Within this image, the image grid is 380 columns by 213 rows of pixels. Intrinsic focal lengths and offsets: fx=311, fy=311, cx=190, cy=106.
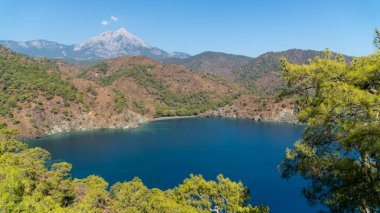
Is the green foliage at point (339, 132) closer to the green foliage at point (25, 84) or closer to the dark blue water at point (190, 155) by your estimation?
the dark blue water at point (190, 155)

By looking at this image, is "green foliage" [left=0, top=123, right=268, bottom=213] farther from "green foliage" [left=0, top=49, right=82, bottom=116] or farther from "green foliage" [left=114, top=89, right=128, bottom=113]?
"green foliage" [left=114, top=89, right=128, bottom=113]

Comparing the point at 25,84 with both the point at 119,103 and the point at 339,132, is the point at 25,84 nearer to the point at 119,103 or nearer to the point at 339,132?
the point at 119,103

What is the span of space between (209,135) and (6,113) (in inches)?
3532

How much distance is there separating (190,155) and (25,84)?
97824 millimetres

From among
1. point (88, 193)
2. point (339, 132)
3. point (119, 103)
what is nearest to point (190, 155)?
point (88, 193)

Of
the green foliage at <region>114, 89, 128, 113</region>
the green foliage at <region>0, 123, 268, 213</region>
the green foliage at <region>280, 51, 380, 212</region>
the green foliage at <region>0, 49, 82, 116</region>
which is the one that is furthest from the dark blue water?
the green foliage at <region>280, 51, 380, 212</region>

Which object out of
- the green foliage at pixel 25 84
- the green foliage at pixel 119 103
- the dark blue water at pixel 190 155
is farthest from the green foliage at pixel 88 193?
the green foliage at pixel 119 103

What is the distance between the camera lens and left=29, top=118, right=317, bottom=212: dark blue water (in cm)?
7412

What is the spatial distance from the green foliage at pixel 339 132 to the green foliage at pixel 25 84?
146 metres

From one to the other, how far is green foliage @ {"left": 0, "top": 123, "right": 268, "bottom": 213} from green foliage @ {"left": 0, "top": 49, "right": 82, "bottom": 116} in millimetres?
108465

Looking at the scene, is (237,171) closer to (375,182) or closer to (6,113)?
(375,182)

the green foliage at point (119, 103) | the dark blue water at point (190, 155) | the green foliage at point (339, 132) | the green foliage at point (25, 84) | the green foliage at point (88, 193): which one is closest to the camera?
the green foliage at point (339, 132)

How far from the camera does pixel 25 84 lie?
501 feet

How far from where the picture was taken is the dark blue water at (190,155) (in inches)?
2918
